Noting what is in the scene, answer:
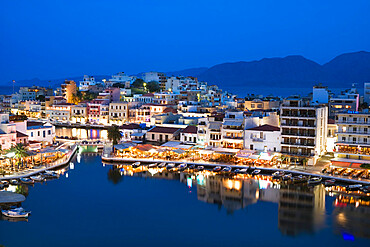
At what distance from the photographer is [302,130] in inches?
1391

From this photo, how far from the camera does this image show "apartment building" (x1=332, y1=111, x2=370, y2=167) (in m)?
32.1

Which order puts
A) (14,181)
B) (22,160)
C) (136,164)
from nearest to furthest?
(14,181) → (22,160) → (136,164)

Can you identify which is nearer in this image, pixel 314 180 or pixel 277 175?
pixel 314 180

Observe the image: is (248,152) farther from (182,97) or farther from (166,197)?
(182,97)

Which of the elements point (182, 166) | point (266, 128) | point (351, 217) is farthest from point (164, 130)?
point (351, 217)

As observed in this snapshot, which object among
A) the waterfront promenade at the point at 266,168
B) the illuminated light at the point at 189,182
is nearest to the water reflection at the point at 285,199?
the illuminated light at the point at 189,182

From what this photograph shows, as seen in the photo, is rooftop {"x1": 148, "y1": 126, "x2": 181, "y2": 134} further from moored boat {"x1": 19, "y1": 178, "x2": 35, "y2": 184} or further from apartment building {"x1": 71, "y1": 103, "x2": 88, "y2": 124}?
apartment building {"x1": 71, "y1": 103, "x2": 88, "y2": 124}

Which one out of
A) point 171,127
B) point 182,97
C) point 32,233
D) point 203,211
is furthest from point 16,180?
point 182,97

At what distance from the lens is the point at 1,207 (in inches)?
946

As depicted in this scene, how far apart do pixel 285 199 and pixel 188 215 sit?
677cm

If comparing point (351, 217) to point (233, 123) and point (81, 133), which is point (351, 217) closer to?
point (233, 123)

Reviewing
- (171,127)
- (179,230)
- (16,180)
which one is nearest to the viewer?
(179,230)

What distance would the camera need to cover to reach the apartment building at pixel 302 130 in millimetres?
34688

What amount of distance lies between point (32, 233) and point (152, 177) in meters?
12.6
